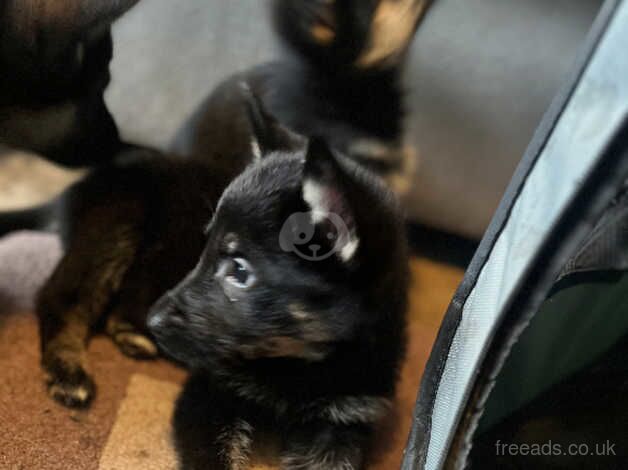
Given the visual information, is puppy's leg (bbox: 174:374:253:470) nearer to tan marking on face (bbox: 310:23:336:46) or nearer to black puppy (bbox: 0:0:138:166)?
black puppy (bbox: 0:0:138:166)

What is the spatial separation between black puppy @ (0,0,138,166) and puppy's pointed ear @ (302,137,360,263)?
635mm

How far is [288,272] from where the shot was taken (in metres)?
1.08

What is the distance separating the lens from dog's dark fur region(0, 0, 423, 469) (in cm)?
109

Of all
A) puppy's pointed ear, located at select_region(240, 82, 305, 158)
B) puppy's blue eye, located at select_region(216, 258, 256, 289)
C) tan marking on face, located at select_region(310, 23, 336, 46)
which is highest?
tan marking on face, located at select_region(310, 23, 336, 46)

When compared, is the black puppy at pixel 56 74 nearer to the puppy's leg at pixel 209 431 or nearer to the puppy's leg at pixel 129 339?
the puppy's leg at pixel 129 339

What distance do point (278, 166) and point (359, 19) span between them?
53cm

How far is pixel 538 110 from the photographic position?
1760mm

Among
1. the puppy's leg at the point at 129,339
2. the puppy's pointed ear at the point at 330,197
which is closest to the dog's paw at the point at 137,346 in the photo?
the puppy's leg at the point at 129,339

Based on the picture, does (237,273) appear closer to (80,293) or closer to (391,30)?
(80,293)

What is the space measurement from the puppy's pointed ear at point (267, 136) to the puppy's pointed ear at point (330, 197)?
317 millimetres

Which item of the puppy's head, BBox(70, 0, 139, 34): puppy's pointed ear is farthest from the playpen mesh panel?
BBox(70, 0, 139, 34): puppy's pointed ear

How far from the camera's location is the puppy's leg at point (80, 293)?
1408 millimetres

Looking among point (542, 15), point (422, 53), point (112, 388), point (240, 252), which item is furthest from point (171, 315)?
point (542, 15)

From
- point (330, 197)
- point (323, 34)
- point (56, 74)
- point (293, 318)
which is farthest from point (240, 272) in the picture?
point (323, 34)
